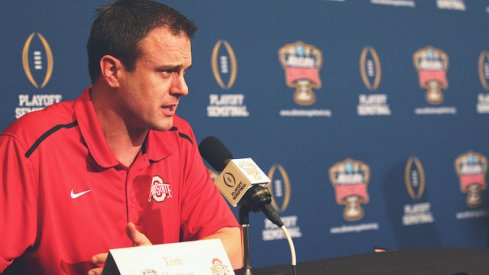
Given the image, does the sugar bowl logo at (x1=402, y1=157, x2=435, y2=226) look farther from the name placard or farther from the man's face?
the name placard

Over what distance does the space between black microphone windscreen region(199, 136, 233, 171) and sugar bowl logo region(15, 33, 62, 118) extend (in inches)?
43.0

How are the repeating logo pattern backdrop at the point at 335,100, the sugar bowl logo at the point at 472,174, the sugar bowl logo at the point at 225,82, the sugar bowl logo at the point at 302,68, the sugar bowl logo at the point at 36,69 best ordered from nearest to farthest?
the sugar bowl logo at the point at 36,69, the repeating logo pattern backdrop at the point at 335,100, the sugar bowl logo at the point at 225,82, the sugar bowl logo at the point at 302,68, the sugar bowl logo at the point at 472,174

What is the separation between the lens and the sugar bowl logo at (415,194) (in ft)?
11.3

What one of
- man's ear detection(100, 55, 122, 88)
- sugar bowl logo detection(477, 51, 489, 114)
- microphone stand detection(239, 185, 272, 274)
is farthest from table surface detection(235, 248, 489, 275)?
sugar bowl logo detection(477, 51, 489, 114)

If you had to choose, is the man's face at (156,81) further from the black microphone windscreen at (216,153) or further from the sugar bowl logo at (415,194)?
the sugar bowl logo at (415,194)

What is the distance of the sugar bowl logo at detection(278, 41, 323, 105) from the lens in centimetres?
305

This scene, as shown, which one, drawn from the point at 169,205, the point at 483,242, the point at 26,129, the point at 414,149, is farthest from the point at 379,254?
the point at 483,242

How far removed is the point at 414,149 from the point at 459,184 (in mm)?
352

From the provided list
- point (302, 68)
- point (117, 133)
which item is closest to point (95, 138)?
point (117, 133)

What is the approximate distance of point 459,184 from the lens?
Answer: 3.60 metres

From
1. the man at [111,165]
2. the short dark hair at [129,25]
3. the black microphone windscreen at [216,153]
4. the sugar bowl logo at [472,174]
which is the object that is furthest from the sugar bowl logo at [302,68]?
the black microphone windscreen at [216,153]

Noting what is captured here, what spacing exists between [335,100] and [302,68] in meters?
0.24

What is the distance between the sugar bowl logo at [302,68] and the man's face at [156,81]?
1369 millimetres

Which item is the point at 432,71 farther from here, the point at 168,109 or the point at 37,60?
the point at 168,109
